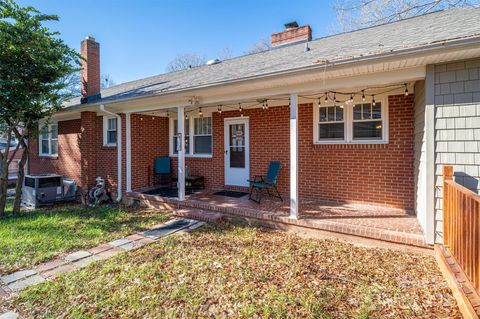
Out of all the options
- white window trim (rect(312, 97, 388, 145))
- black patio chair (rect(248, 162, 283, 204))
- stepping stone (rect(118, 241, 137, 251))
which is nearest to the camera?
stepping stone (rect(118, 241, 137, 251))

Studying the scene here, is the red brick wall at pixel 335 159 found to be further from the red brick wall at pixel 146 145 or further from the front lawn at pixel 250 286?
the front lawn at pixel 250 286

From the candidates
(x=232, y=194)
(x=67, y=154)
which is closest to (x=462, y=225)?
(x=232, y=194)

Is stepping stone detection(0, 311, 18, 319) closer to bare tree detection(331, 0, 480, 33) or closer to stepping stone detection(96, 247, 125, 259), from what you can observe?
stepping stone detection(96, 247, 125, 259)

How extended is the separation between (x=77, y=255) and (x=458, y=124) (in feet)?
19.3

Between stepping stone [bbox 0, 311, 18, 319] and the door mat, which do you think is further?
the door mat

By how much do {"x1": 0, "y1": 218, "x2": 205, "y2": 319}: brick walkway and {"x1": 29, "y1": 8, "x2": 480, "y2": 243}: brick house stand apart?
1.40 metres

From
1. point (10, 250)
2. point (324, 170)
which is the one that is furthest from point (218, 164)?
point (10, 250)

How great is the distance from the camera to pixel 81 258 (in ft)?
13.4

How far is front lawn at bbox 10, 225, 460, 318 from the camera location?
2.73m

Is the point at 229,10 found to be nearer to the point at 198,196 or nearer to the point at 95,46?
the point at 95,46

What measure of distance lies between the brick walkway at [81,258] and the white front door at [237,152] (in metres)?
2.45

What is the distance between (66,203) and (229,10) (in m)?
10.5

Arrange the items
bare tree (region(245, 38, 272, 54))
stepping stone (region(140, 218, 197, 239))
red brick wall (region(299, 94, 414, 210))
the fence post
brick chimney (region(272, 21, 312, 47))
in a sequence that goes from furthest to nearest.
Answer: bare tree (region(245, 38, 272, 54)), brick chimney (region(272, 21, 312, 47)), red brick wall (region(299, 94, 414, 210)), stepping stone (region(140, 218, 197, 239)), the fence post

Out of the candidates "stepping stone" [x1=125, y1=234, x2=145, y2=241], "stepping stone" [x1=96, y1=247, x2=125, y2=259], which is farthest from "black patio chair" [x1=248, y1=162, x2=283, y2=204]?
"stepping stone" [x1=96, y1=247, x2=125, y2=259]
